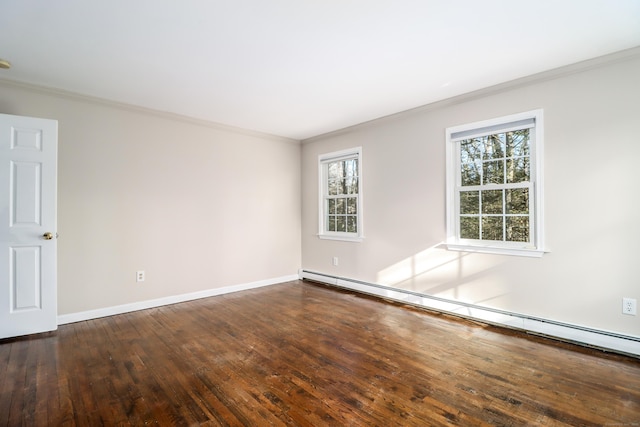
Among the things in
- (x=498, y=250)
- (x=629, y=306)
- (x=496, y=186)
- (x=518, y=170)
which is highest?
(x=518, y=170)

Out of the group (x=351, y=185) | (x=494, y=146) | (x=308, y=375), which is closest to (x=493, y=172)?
(x=494, y=146)

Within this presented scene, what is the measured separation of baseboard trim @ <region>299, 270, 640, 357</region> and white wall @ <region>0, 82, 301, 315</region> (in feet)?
6.52

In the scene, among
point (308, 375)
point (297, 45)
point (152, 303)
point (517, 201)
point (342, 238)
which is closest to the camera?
point (308, 375)

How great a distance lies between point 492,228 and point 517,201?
0.38 meters

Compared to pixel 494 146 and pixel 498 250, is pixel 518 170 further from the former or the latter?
pixel 498 250

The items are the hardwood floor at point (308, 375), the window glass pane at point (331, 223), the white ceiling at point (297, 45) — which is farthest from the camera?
the window glass pane at point (331, 223)

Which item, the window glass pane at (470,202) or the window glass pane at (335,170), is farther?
the window glass pane at (335,170)

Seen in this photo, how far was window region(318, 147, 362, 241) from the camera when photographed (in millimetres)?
4738

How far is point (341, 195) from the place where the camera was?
5027 mm

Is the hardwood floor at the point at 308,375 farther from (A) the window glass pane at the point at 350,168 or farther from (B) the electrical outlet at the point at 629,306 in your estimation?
(A) the window glass pane at the point at 350,168

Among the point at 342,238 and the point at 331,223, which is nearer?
the point at 342,238

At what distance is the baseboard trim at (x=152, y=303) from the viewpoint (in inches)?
134

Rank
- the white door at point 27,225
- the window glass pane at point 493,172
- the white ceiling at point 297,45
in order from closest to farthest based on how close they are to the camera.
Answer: the white ceiling at point 297,45
the white door at point 27,225
the window glass pane at point 493,172

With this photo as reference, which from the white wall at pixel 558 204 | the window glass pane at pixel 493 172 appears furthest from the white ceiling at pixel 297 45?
the window glass pane at pixel 493 172
